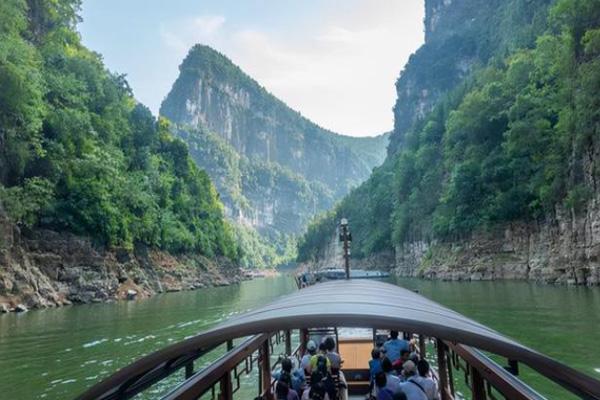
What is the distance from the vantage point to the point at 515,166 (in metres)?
42.8

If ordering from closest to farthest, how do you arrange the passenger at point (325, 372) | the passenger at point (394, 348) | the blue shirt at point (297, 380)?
the passenger at point (325, 372), the blue shirt at point (297, 380), the passenger at point (394, 348)

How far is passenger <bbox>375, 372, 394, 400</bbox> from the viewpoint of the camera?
550 centimetres

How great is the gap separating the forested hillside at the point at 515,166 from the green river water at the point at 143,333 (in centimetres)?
702

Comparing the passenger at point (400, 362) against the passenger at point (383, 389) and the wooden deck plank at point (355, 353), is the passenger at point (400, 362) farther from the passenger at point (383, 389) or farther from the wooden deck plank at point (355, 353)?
the wooden deck plank at point (355, 353)

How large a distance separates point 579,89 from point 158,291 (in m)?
39.7

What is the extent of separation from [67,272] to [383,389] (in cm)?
3137

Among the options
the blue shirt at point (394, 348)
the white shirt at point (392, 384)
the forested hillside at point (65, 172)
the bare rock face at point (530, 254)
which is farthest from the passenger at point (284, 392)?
the forested hillside at point (65, 172)

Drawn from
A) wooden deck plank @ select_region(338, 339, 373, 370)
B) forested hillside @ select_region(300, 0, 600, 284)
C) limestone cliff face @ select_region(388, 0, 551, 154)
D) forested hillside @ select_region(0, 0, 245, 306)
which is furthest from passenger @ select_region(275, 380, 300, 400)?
limestone cliff face @ select_region(388, 0, 551, 154)

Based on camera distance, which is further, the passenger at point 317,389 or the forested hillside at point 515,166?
the forested hillside at point 515,166

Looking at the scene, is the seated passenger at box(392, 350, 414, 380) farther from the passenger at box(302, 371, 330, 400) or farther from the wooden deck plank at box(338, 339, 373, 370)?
the wooden deck plank at box(338, 339, 373, 370)

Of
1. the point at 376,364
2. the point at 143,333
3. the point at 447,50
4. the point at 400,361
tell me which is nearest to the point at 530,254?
the point at 143,333

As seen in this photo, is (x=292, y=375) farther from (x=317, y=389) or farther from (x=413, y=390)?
(x=413, y=390)

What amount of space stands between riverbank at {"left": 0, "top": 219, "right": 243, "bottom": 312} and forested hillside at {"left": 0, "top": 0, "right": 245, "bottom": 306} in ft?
0.27

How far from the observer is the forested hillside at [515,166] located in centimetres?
2870
